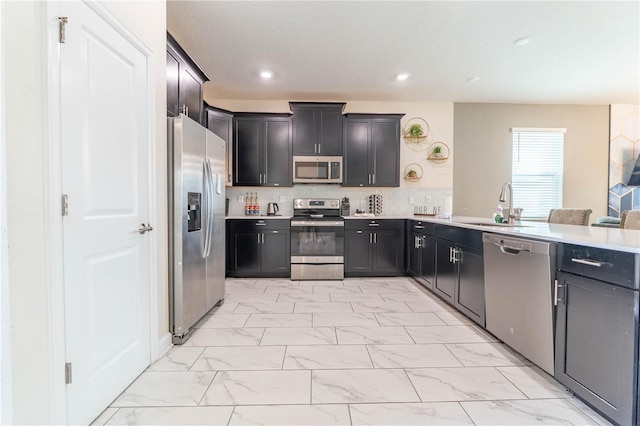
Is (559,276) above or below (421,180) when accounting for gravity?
below

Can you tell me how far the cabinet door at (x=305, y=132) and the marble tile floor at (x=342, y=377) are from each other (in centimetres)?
252

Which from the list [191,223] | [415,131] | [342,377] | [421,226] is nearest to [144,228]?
[191,223]

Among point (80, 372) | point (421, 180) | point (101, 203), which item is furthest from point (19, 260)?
point (421, 180)

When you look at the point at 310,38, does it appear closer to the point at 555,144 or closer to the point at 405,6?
the point at 405,6

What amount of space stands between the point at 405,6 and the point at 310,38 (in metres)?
0.95

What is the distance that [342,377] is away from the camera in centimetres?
175

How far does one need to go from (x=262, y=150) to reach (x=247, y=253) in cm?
160

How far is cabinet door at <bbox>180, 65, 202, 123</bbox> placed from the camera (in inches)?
105

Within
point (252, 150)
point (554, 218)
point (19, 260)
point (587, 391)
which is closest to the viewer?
point (19, 260)

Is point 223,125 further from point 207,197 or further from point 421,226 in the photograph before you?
point 421,226

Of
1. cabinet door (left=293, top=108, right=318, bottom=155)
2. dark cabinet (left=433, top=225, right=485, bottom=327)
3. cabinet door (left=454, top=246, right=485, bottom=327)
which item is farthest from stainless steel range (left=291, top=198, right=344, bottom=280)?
cabinet door (left=454, top=246, right=485, bottom=327)

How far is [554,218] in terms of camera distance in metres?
3.49

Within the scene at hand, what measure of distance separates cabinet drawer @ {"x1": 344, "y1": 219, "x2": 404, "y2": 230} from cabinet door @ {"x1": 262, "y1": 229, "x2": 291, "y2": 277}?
0.94 m

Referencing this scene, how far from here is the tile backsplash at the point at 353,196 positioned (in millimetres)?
4617
